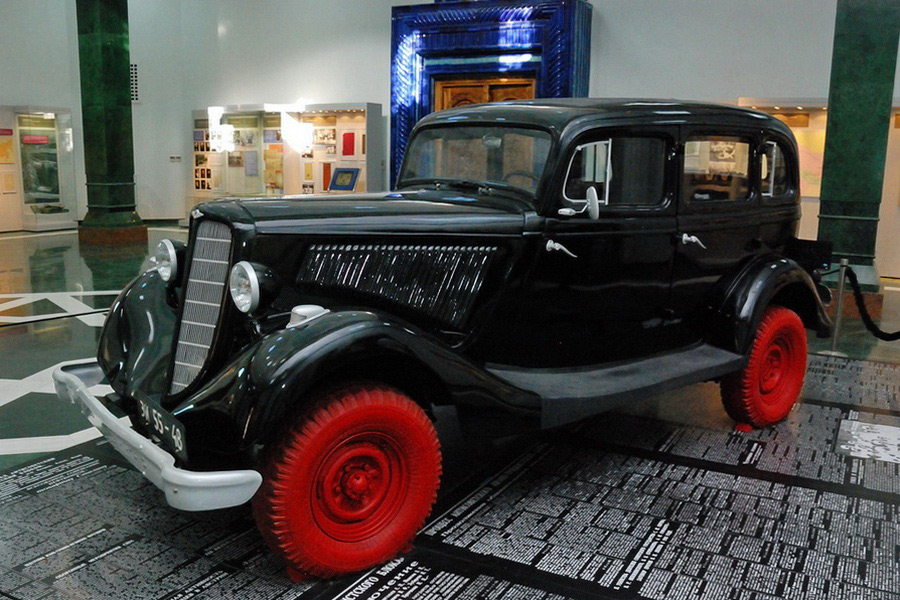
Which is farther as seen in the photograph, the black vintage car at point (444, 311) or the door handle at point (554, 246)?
the door handle at point (554, 246)

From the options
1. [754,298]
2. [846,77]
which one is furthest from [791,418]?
[846,77]

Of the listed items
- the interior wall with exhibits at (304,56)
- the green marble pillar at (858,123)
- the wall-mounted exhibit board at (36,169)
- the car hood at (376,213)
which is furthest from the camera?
the wall-mounted exhibit board at (36,169)

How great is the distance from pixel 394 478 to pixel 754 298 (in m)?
2.27

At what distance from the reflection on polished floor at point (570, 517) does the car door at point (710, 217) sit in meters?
0.74

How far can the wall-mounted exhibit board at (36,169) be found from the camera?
46.0 ft

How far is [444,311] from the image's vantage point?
342 cm

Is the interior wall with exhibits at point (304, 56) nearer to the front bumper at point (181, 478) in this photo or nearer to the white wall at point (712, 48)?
the white wall at point (712, 48)

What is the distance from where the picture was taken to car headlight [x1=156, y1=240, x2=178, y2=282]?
3580 millimetres

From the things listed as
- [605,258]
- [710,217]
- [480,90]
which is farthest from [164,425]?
[480,90]

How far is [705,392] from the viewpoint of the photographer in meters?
5.22

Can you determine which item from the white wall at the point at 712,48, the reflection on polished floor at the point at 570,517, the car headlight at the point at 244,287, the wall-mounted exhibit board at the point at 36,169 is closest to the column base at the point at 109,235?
the wall-mounted exhibit board at the point at 36,169

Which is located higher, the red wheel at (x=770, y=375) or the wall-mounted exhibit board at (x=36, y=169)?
the wall-mounted exhibit board at (x=36, y=169)

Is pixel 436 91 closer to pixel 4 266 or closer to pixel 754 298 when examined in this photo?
pixel 4 266

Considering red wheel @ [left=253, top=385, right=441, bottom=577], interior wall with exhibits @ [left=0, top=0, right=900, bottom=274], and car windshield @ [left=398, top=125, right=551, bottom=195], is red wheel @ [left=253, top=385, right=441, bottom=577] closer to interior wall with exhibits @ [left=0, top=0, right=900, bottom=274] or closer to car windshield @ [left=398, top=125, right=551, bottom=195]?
A: car windshield @ [left=398, top=125, right=551, bottom=195]
